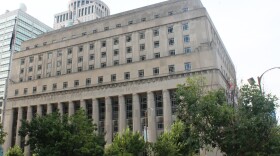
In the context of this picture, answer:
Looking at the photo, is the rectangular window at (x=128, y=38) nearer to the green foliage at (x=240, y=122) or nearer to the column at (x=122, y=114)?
the column at (x=122, y=114)

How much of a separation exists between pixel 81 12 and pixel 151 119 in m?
103

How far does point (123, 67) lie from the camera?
6341 cm

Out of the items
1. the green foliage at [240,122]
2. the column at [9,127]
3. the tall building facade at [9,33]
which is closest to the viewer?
the green foliage at [240,122]

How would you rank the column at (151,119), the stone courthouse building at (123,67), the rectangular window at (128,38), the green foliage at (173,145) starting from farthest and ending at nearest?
the rectangular window at (128,38)
the stone courthouse building at (123,67)
the column at (151,119)
the green foliage at (173,145)

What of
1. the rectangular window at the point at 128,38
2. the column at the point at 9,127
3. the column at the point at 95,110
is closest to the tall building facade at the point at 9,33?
the column at the point at 9,127

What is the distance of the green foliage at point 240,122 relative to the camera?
2923 centimetres

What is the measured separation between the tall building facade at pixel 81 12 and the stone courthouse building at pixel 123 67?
69.1 m

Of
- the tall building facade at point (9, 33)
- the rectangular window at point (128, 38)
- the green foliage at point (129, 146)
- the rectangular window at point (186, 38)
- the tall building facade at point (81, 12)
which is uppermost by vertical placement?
the tall building facade at point (81, 12)

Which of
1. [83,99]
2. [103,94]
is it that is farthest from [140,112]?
[83,99]

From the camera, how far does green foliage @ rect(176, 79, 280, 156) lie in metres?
29.2

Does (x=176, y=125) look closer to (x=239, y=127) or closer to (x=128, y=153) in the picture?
(x=128, y=153)

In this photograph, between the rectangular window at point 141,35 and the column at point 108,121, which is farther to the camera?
the rectangular window at point 141,35

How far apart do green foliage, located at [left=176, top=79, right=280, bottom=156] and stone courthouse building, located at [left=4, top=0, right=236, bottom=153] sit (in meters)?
22.0

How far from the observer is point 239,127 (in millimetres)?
29203
